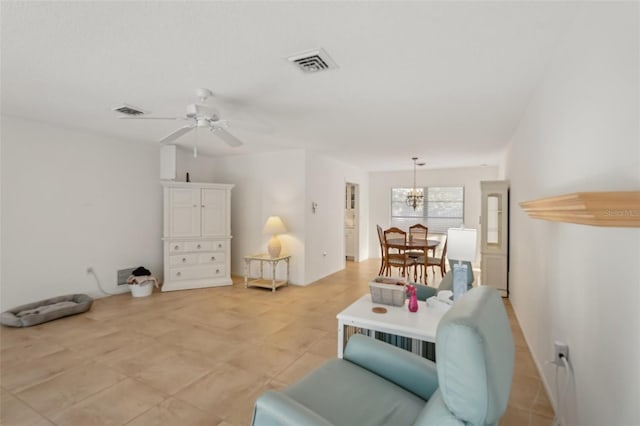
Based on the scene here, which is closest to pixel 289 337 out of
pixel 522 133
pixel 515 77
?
pixel 515 77

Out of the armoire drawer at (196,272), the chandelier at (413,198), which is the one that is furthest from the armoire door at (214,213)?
the chandelier at (413,198)

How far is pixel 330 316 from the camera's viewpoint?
3.85 m

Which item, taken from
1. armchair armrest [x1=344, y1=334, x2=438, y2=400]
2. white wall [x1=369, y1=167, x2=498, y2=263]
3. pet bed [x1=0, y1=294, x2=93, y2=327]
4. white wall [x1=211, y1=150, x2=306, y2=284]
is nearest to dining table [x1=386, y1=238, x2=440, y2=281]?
white wall [x1=211, y1=150, x2=306, y2=284]

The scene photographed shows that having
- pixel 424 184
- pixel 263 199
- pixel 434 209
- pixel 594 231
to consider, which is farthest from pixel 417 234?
pixel 594 231

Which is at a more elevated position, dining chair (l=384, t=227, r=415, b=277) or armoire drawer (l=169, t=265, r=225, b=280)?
dining chair (l=384, t=227, r=415, b=277)

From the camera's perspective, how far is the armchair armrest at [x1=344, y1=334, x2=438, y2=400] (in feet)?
5.15

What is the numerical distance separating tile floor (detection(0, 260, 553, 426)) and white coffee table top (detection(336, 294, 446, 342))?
32.2 inches

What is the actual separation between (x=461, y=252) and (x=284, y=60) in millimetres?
1846

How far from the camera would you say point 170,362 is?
2.69 metres

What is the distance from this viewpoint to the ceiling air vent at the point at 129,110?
3119 mm

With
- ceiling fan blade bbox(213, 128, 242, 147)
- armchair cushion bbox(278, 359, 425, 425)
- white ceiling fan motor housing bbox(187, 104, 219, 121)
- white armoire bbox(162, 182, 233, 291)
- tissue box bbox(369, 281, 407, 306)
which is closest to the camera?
armchair cushion bbox(278, 359, 425, 425)

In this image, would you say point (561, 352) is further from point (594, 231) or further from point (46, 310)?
point (46, 310)

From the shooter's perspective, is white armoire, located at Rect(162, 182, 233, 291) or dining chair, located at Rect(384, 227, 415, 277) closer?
white armoire, located at Rect(162, 182, 233, 291)

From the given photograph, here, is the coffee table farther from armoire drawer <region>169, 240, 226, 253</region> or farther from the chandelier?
the chandelier
